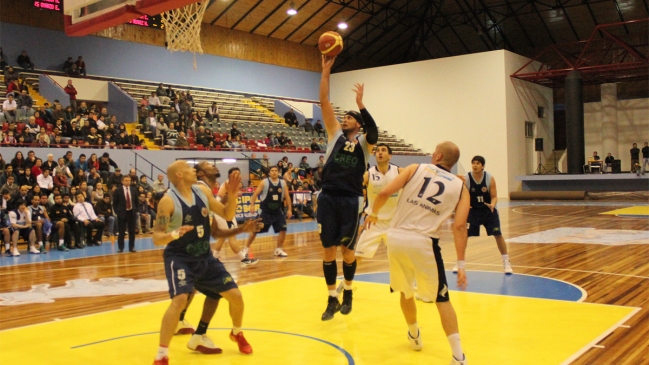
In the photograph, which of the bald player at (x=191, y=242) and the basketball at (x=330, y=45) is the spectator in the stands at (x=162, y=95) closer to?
the basketball at (x=330, y=45)

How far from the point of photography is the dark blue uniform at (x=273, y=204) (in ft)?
36.2

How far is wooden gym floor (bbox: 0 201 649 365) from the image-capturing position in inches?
205

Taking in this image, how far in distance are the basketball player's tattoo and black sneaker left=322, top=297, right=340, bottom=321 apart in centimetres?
216

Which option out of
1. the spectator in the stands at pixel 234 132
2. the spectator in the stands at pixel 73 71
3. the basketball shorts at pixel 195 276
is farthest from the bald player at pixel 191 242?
the spectator in the stands at pixel 73 71

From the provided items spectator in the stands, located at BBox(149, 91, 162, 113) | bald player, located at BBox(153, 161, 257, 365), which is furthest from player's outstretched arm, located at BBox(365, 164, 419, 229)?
spectator in the stands, located at BBox(149, 91, 162, 113)

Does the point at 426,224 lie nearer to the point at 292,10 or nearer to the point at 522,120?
the point at 292,10

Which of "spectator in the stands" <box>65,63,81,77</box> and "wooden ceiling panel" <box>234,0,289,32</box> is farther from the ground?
"wooden ceiling panel" <box>234,0,289,32</box>

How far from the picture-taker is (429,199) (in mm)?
4641

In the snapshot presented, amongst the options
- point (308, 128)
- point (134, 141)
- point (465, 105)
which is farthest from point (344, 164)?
point (465, 105)

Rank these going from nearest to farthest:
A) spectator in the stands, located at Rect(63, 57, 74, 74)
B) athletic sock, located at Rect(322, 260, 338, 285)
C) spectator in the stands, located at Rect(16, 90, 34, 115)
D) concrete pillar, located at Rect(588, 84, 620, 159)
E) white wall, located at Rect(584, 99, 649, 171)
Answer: athletic sock, located at Rect(322, 260, 338, 285) → spectator in the stands, located at Rect(16, 90, 34, 115) → spectator in the stands, located at Rect(63, 57, 74, 74) → white wall, located at Rect(584, 99, 649, 171) → concrete pillar, located at Rect(588, 84, 620, 159)

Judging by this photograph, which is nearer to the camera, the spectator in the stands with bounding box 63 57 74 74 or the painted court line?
the painted court line

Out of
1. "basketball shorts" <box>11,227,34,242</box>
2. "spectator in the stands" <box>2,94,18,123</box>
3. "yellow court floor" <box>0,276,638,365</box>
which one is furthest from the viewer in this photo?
"spectator in the stands" <box>2,94,18,123</box>

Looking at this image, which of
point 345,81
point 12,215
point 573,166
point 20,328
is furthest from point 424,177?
point 345,81

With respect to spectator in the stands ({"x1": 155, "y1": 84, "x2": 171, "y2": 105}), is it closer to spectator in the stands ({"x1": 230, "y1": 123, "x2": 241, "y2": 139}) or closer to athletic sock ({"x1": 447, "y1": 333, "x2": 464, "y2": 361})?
spectator in the stands ({"x1": 230, "y1": 123, "x2": 241, "y2": 139})
